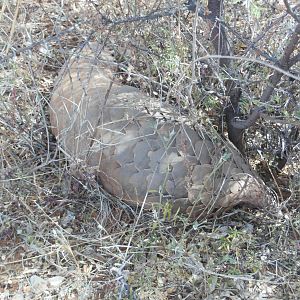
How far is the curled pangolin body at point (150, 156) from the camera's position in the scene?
2.00 m

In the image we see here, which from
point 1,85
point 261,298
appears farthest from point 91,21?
point 261,298

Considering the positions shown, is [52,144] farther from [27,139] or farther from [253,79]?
[253,79]

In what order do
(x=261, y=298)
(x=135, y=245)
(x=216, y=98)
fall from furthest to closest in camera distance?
(x=216, y=98) < (x=135, y=245) < (x=261, y=298)

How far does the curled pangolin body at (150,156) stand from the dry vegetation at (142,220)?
82 millimetres

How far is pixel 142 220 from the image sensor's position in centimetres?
210

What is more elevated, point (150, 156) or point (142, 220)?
point (150, 156)

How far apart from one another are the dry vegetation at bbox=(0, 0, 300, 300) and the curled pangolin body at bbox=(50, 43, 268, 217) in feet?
0.27

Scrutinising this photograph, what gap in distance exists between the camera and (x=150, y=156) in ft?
6.61

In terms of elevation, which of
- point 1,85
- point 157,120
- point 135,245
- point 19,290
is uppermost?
point 157,120

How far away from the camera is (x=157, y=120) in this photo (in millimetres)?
2059

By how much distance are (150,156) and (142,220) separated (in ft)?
0.87

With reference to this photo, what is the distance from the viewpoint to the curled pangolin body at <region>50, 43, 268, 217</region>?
6.56ft

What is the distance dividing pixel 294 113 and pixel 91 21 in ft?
3.10

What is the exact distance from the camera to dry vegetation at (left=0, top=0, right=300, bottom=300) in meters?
1.96
